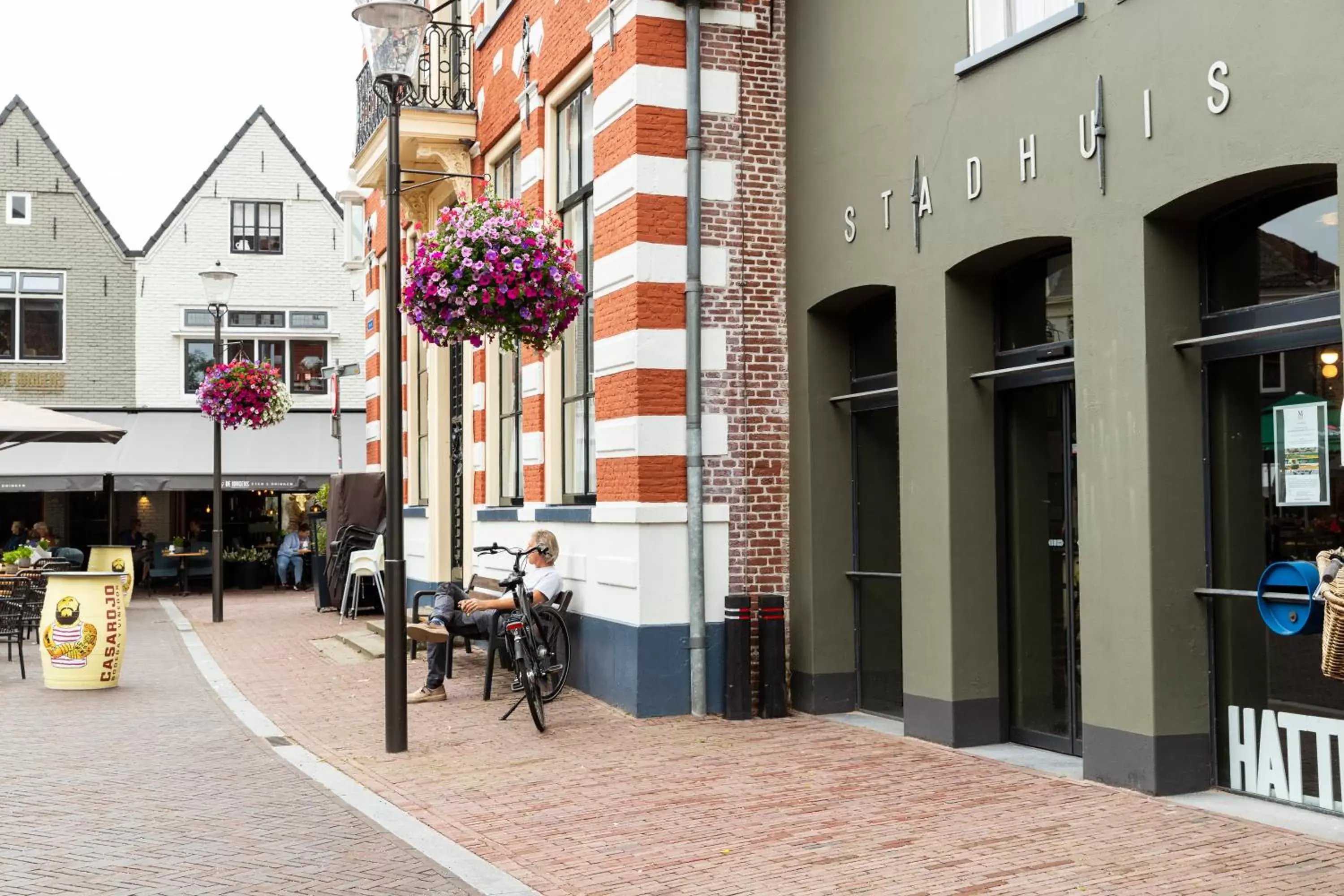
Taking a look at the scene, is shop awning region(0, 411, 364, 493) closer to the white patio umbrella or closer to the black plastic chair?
the white patio umbrella

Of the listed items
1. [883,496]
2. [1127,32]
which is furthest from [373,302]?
[1127,32]

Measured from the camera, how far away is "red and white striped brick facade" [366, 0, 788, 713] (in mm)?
10664

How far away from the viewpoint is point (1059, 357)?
856 cm

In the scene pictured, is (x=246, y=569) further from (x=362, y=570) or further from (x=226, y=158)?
(x=362, y=570)

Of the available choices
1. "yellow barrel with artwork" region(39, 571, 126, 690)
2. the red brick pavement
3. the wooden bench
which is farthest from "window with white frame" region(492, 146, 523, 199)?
the red brick pavement

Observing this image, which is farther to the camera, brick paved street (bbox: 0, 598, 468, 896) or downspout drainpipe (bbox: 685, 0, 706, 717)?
downspout drainpipe (bbox: 685, 0, 706, 717)

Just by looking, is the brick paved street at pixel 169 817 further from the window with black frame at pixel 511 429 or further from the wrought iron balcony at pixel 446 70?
the wrought iron balcony at pixel 446 70

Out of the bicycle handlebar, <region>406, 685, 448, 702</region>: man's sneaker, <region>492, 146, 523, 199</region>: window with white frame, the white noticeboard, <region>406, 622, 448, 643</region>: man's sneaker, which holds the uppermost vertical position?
<region>492, 146, 523, 199</region>: window with white frame

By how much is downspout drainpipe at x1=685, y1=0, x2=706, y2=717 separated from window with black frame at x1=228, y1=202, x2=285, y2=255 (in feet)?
72.2

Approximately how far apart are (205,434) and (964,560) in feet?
75.8

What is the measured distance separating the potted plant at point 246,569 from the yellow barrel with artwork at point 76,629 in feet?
54.9

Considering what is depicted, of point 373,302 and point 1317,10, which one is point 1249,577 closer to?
point 1317,10

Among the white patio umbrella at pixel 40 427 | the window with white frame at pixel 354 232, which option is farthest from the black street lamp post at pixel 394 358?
the window with white frame at pixel 354 232

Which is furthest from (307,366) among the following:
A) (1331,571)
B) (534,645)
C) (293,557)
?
(1331,571)
